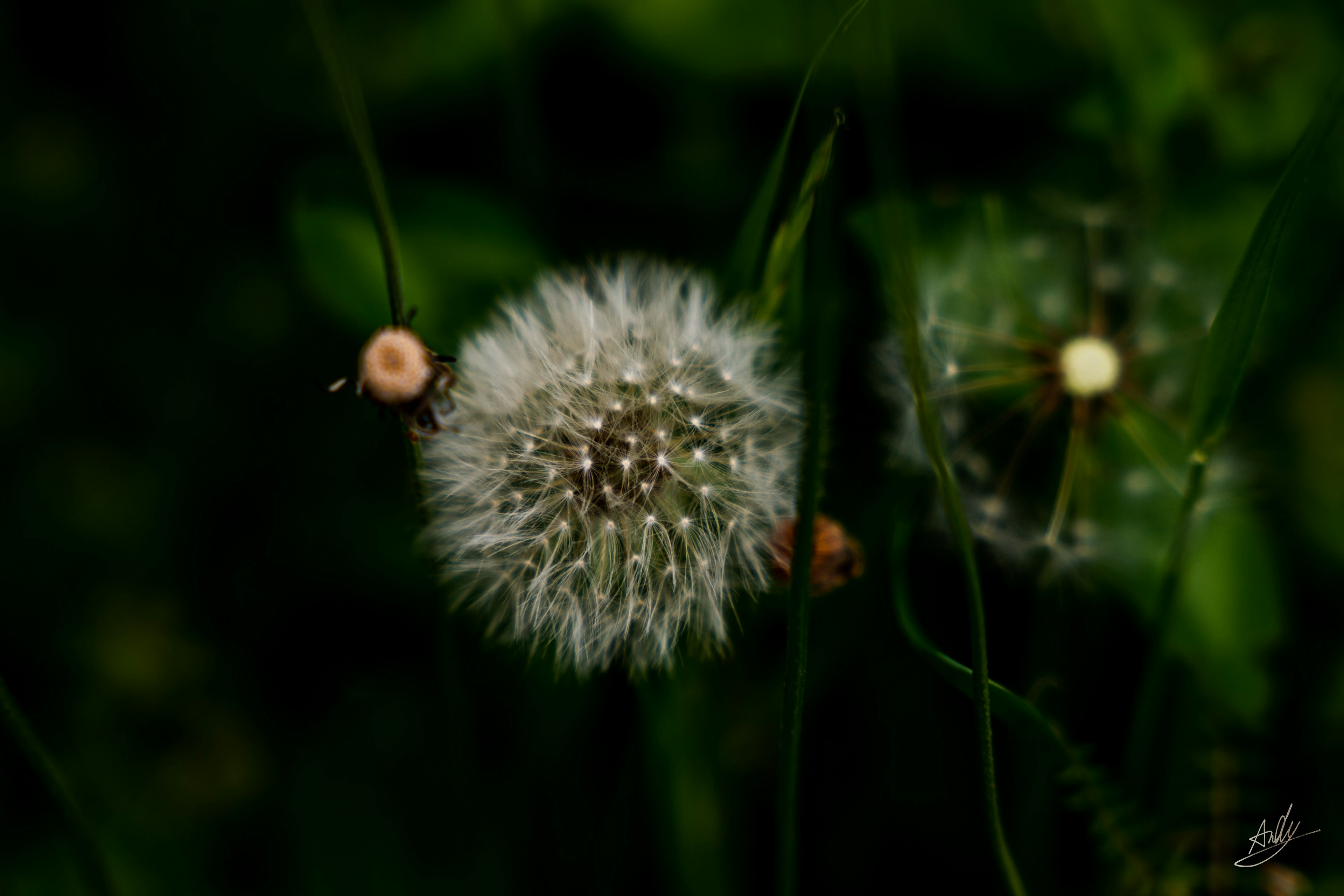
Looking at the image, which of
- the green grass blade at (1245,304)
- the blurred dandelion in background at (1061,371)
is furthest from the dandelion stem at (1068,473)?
the green grass blade at (1245,304)

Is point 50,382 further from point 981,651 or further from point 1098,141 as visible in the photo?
point 1098,141

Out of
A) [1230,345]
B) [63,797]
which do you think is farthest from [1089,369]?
[63,797]

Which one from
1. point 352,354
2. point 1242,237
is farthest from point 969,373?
point 352,354

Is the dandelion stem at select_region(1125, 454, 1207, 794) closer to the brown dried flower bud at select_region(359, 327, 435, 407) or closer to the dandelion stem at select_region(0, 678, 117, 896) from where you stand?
the brown dried flower bud at select_region(359, 327, 435, 407)

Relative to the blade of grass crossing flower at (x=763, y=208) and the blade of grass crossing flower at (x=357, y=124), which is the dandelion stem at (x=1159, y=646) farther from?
the blade of grass crossing flower at (x=357, y=124)

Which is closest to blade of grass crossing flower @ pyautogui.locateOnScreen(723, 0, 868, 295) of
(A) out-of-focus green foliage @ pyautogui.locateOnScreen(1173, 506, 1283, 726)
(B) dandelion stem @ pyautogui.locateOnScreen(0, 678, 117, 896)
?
(A) out-of-focus green foliage @ pyautogui.locateOnScreen(1173, 506, 1283, 726)
